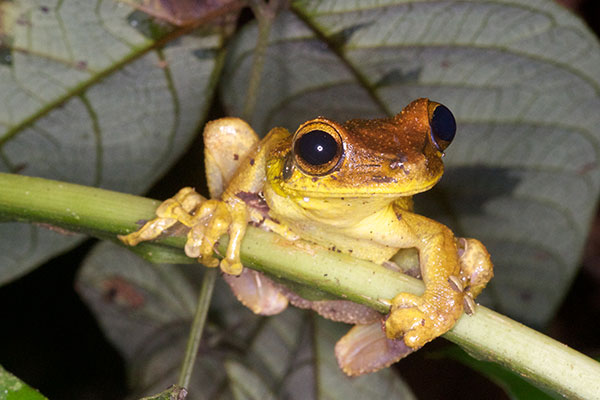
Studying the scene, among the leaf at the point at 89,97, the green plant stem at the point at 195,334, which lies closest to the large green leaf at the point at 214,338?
the leaf at the point at 89,97

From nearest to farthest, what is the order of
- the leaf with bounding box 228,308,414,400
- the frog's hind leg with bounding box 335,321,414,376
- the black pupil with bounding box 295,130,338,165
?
the black pupil with bounding box 295,130,338,165 < the frog's hind leg with bounding box 335,321,414,376 < the leaf with bounding box 228,308,414,400

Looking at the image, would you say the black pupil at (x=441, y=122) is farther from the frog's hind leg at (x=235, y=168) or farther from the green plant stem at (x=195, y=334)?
the green plant stem at (x=195, y=334)

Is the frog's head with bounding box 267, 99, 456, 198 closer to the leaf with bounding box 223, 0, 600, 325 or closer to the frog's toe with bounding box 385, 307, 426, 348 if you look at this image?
the frog's toe with bounding box 385, 307, 426, 348

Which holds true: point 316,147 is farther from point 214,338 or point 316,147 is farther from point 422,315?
point 214,338

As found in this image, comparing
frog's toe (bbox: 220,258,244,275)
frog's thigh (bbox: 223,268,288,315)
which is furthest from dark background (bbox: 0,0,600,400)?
frog's toe (bbox: 220,258,244,275)

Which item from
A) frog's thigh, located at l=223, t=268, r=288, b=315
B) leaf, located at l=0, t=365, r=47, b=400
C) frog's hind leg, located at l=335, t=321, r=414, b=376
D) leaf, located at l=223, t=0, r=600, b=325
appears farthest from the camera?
leaf, located at l=223, t=0, r=600, b=325

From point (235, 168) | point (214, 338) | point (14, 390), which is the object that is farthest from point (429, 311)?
point (214, 338)
